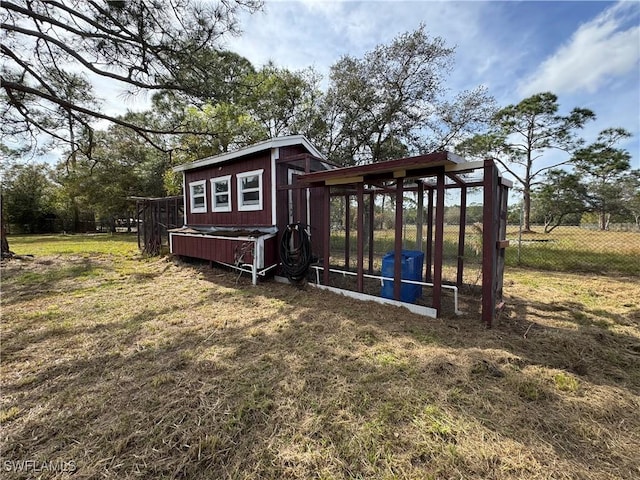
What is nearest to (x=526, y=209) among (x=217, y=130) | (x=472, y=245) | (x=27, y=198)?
(x=472, y=245)

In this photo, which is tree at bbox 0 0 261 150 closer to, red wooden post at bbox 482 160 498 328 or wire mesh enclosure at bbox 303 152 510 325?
wire mesh enclosure at bbox 303 152 510 325

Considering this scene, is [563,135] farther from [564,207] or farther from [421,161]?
[421,161]

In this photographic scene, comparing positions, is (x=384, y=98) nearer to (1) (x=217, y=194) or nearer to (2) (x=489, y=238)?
(1) (x=217, y=194)

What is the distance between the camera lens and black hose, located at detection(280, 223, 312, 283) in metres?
5.05

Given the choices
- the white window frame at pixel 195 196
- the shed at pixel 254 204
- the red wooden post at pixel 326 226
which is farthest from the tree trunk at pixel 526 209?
the white window frame at pixel 195 196

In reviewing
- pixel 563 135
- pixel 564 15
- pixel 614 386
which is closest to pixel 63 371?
pixel 614 386

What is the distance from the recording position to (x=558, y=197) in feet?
48.2

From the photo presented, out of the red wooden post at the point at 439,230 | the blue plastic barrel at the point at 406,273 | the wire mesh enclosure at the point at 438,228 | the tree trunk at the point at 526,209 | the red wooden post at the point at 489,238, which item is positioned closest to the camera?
the red wooden post at the point at 489,238

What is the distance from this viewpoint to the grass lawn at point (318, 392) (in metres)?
1.48

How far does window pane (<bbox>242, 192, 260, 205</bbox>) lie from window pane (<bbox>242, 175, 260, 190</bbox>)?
6.3 inches

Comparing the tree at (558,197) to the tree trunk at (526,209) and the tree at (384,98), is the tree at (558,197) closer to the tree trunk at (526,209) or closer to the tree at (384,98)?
the tree trunk at (526,209)

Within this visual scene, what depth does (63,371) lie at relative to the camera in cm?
238

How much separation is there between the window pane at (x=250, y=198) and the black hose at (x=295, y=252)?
46.1 inches

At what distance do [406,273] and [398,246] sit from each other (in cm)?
53
